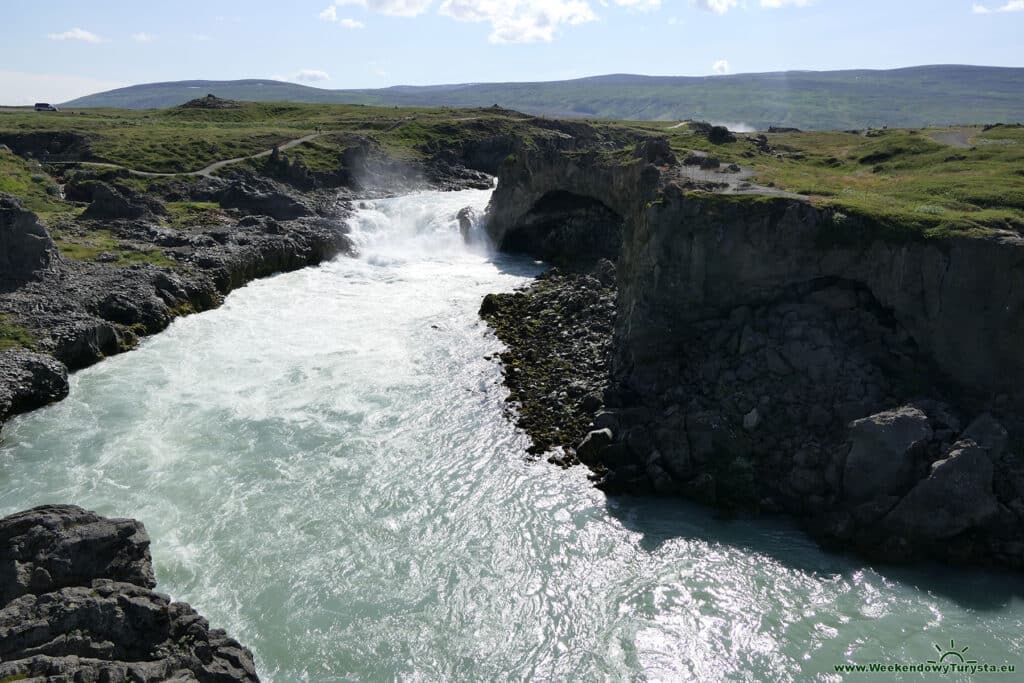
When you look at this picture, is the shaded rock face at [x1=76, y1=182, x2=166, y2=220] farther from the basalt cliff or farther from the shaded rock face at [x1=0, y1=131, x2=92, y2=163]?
the basalt cliff

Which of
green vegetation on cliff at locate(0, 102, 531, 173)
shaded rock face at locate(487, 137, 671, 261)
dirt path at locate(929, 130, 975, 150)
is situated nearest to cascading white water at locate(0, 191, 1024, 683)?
shaded rock face at locate(487, 137, 671, 261)

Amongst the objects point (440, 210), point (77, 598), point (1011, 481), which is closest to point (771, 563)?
point (1011, 481)

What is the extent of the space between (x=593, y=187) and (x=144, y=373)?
30977 millimetres

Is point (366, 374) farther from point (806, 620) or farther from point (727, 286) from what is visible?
point (806, 620)

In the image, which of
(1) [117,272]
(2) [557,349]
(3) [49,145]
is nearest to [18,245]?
(1) [117,272]

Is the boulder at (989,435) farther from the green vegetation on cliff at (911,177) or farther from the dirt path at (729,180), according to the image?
the dirt path at (729,180)

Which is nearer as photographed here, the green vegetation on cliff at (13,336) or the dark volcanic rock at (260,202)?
the green vegetation on cliff at (13,336)

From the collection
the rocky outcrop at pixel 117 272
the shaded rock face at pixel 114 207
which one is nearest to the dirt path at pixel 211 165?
the rocky outcrop at pixel 117 272

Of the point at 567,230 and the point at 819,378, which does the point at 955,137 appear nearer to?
the point at 567,230

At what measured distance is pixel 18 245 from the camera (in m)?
37.4

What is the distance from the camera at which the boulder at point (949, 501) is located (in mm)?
20375

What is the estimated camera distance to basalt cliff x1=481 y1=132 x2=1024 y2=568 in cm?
2109

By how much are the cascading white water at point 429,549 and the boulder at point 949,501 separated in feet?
4.02

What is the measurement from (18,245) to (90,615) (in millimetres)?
30124
